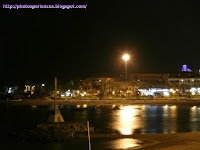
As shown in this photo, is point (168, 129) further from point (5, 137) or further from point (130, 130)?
point (5, 137)

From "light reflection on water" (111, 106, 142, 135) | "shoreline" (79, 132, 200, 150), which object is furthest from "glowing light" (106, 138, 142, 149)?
"light reflection on water" (111, 106, 142, 135)

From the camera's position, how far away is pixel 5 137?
45.6ft

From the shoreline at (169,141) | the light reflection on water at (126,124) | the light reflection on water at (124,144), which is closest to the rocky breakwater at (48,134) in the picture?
the shoreline at (169,141)

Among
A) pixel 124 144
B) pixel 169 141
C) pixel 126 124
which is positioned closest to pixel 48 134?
pixel 124 144

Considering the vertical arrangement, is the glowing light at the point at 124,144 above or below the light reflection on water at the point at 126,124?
below

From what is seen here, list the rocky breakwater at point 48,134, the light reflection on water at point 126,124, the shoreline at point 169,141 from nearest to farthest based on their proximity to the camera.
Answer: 1. the shoreline at point 169,141
2. the rocky breakwater at point 48,134
3. the light reflection on water at point 126,124

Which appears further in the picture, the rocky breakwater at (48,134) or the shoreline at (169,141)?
the rocky breakwater at (48,134)

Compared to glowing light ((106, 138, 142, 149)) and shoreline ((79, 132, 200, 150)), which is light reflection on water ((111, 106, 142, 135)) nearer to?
shoreline ((79, 132, 200, 150))

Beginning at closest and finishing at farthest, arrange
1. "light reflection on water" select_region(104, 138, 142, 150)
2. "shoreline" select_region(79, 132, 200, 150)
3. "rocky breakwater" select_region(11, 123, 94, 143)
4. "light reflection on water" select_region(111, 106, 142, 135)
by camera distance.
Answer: "shoreline" select_region(79, 132, 200, 150) → "light reflection on water" select_region(104, 138, 142, 150) → "rocky breakwater" select_region(11, 123, 94, 143) → "light reflection on water" select_region(111, 106, 142, 135)

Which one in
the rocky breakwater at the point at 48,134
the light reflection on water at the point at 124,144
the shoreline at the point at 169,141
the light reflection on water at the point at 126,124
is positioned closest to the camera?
the shoreline at the point at 169,141

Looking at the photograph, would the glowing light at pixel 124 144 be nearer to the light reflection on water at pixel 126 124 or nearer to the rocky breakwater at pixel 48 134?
the rocky breakwater at pixel 48 134

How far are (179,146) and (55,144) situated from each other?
182 inches

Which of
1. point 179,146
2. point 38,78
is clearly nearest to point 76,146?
point 179,146

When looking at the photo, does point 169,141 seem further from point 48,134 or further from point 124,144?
point 48,134
